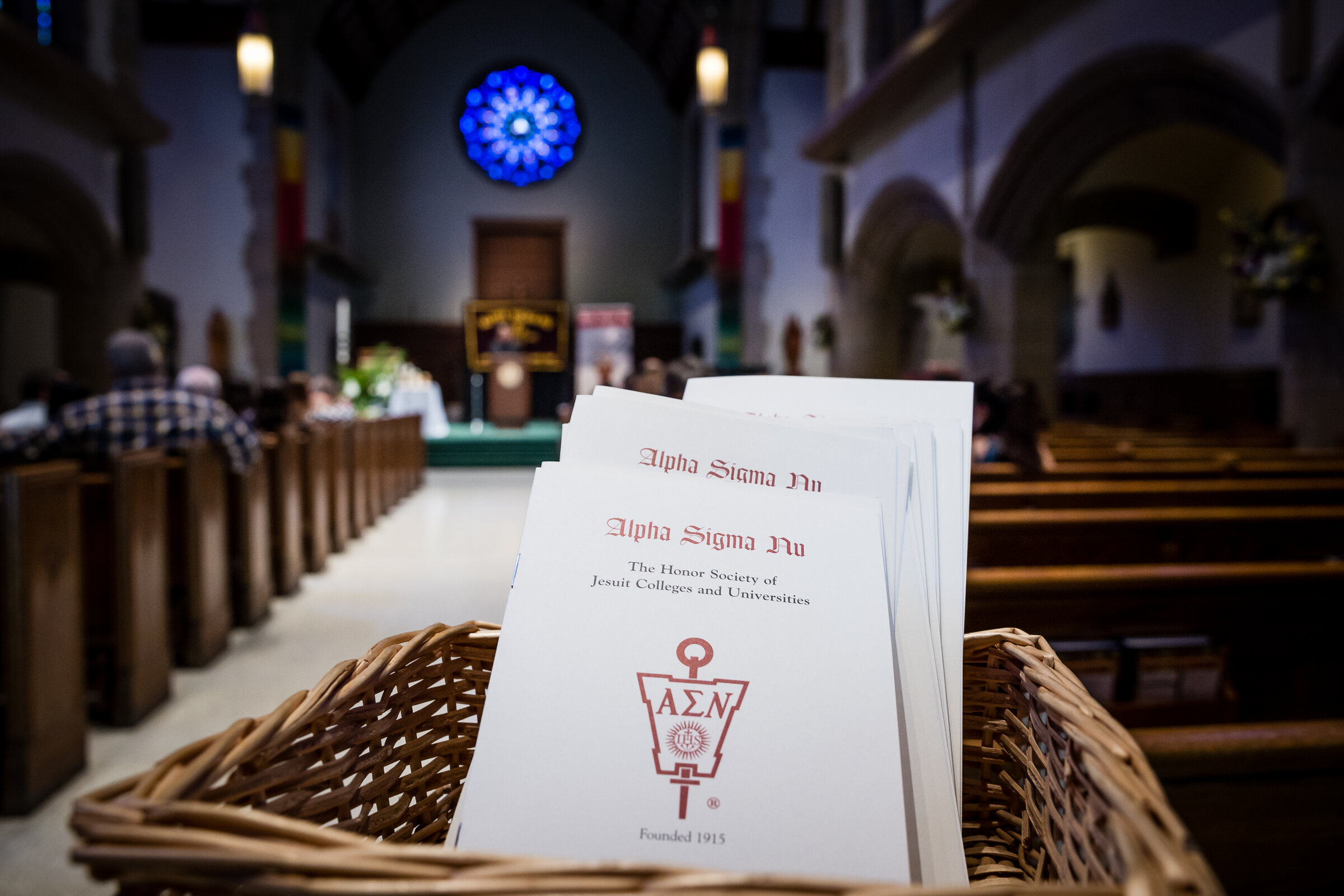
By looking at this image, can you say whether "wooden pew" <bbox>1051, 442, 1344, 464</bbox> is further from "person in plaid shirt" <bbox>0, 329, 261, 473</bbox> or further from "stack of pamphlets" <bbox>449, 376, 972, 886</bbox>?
"person in plaid shirt" <bbox>0, 329, 261, 473</bbox>

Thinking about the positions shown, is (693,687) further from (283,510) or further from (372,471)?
(372,471)

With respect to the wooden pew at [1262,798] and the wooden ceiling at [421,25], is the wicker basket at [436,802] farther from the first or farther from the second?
the wooden ceiling at [421,25]

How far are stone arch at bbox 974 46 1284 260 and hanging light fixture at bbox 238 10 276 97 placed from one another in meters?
5.09

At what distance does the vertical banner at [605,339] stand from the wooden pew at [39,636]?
1243 cm

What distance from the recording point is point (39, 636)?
7.36 feet

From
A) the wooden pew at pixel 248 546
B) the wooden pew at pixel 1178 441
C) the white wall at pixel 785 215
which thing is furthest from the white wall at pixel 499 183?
the wooden pew at pixel 248 546

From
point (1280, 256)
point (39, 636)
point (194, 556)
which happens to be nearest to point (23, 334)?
point (194, 556)

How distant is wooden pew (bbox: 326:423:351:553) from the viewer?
5.34 meters

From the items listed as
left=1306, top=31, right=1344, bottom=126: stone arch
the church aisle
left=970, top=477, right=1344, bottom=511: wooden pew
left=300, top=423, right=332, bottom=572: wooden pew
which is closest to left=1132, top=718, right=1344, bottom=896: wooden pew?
the church aisle

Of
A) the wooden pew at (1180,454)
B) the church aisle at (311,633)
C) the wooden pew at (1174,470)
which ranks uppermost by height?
the wooden pew at (1180,454)

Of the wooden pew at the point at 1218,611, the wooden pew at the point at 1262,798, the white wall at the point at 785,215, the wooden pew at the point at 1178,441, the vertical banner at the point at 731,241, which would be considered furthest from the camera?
the white wall at the point at 785,215

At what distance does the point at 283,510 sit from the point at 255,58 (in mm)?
2997

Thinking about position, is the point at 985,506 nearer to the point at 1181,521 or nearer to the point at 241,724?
the point at 1181,521

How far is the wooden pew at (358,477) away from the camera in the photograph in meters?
5.89
